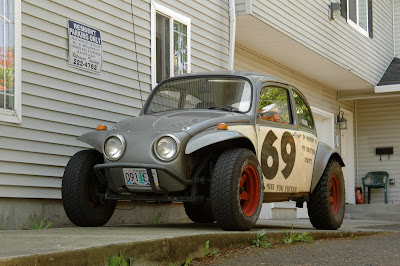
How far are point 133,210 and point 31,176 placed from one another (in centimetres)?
191

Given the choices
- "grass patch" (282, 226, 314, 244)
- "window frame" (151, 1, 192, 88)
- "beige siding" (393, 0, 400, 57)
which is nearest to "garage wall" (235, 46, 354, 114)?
"beige siding" (393, 0, 400, 57)

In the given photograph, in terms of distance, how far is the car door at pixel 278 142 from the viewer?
7.22 metres

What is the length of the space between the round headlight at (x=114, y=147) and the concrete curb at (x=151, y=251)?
1447 mm

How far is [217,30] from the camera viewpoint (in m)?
11.2

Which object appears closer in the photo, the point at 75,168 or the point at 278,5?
the point at 75,168

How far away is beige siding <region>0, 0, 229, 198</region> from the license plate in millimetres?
1312

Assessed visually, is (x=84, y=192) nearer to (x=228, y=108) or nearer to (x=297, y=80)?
(x=228, y=108)

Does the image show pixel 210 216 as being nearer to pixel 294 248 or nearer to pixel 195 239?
pixel 294 248

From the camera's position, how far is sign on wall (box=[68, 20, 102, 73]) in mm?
7875

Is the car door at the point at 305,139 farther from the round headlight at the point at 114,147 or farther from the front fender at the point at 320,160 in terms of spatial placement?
the round headlight at the point at 114,147

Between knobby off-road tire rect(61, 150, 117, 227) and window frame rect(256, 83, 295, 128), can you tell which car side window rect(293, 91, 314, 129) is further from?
knobby off-road tire rect(61, 150, 117, 227)

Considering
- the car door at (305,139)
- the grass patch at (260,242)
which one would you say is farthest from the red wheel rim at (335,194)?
the grass patch at (260,242)

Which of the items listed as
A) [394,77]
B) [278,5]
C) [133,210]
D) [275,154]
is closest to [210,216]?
[133,210]

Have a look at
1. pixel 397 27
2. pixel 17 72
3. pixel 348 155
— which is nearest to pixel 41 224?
pixel 17 72
